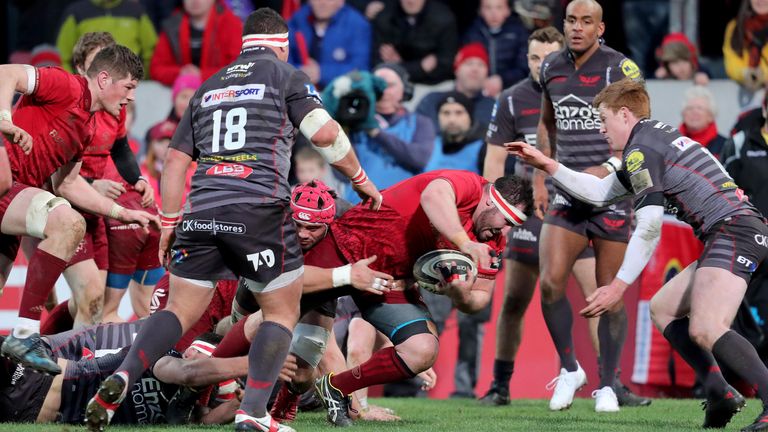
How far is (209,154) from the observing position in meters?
6.70

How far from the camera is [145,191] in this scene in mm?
9281

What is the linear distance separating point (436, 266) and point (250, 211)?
117 cm

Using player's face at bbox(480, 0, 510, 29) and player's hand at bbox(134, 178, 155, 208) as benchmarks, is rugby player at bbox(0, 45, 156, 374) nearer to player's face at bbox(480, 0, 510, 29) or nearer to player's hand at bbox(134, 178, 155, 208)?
player's hand at bbox(134, 178, 155, 208)

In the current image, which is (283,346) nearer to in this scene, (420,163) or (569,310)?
(569,310)

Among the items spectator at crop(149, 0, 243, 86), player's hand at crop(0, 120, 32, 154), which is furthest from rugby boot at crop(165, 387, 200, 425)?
spectator at crop(149, 0, 243, 86)

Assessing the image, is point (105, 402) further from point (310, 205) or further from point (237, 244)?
point (310, 205)

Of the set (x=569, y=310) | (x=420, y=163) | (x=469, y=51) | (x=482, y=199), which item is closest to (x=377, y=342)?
(x=569, y=310)

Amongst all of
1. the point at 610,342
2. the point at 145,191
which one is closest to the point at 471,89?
the point at 610,342

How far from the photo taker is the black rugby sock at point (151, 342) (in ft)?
21.2

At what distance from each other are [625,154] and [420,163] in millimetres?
4980

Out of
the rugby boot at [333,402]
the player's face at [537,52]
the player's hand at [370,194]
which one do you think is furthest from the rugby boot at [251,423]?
the player's face at [537,52]

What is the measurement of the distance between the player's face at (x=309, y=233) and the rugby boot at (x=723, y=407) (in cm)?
245

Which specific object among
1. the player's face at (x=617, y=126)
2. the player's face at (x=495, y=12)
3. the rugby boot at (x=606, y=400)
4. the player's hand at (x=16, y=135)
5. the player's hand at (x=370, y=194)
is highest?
the player's face at (x=495, y=12)

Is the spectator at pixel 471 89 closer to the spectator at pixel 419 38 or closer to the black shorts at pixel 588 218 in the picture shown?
the spectator at pixel 419 38
